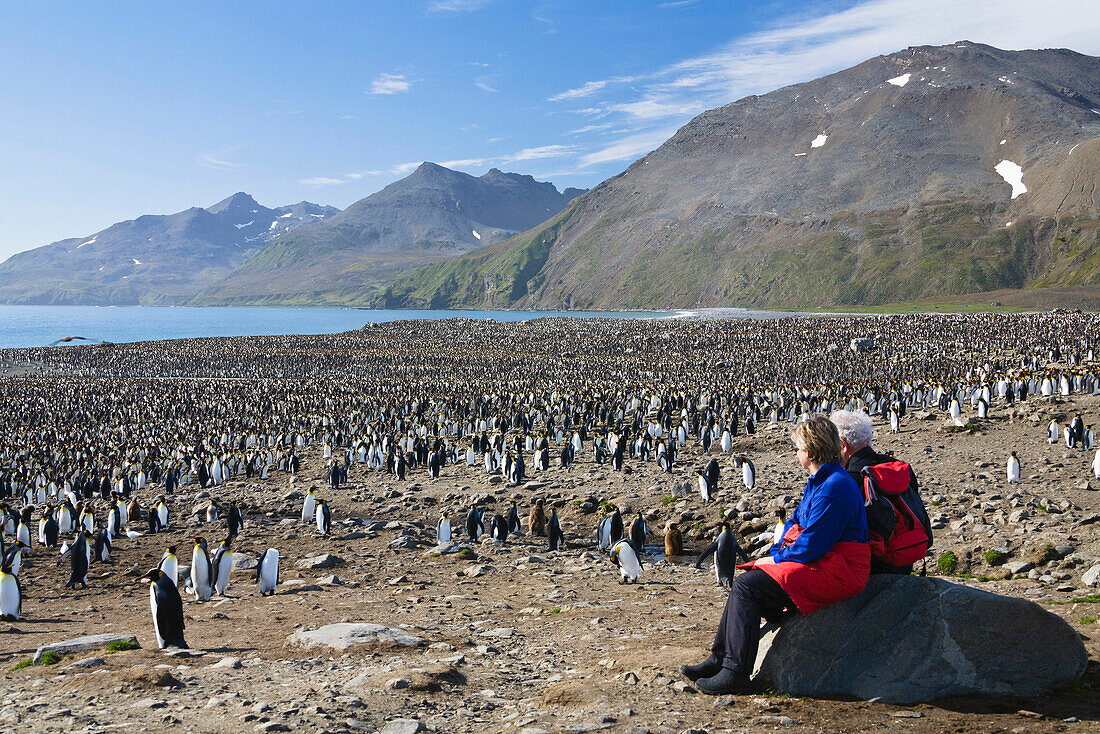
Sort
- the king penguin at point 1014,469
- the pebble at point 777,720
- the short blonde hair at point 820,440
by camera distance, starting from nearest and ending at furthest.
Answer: the pebble at point 777,720 < the short blonde hair at point 820,440 < the king penguin at point 1014,469

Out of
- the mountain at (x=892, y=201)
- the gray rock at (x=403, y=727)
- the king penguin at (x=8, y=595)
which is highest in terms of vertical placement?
the mountain at (x=892, y=201)

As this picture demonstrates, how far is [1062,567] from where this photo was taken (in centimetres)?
1002

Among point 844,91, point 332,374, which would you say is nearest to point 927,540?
point 332,374

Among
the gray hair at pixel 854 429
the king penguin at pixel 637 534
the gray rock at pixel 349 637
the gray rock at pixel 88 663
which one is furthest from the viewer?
the king penguin at pixel 637 534

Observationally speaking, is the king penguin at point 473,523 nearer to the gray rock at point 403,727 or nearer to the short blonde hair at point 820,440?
the gray rock at point 403,727

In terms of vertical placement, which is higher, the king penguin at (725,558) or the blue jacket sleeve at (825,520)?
the blue jacket sleeve at (825,520)

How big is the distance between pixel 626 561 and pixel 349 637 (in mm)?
5413

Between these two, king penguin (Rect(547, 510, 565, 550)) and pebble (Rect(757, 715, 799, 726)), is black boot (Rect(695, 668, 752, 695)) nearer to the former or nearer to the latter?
pebble (Rect(757, 715, 799, 726))

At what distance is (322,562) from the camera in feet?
44.2

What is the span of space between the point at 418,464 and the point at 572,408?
10.4 m

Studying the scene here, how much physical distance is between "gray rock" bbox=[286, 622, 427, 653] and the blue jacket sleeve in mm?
4391

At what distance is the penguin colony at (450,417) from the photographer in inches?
615

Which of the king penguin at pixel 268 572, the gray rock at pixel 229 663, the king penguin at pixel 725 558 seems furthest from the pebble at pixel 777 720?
the king penguin at pixel 268 572

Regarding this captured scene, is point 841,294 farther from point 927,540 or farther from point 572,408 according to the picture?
point 927,540
